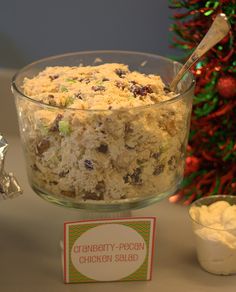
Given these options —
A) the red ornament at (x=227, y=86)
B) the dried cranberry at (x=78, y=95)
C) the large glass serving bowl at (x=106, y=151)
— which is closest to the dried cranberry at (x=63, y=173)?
the large glass serving bowl at (x=106, y=151)

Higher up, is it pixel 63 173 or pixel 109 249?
pixel 63 173

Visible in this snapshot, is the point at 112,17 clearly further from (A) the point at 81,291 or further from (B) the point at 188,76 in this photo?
(A) the point at 81,291

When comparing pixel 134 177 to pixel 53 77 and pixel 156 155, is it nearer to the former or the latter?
pixel 156 155

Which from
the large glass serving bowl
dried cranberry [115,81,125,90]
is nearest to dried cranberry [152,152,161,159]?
the large glass serving bowl

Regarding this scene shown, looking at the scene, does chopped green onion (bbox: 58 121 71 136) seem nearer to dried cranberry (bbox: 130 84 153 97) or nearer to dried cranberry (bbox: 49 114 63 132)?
dried cranberry (bbox: 49 114 63 132)

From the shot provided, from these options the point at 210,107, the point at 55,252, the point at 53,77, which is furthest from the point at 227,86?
the point at 55,252

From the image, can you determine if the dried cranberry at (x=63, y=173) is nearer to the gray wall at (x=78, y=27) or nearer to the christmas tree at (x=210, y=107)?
the christmas tree at (x=210, y=107)

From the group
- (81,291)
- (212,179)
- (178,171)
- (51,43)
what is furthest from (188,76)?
(51,43)
